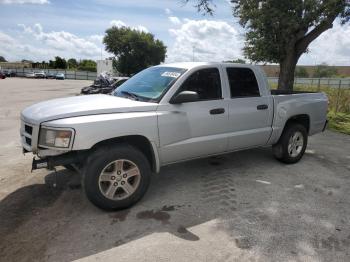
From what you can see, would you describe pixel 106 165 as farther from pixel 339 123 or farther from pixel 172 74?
pixel 339 123

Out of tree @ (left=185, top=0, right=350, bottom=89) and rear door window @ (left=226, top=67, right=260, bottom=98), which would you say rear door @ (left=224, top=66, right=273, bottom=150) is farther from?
tree @ (left=185, top=0, right=350, bottom=89)

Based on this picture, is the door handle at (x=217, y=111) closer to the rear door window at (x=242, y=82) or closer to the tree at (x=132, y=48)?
the rear door window at (x=242, y=82)

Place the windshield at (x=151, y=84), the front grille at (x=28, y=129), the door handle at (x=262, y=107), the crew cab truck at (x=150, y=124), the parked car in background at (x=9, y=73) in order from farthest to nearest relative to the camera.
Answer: the parked car in background at (x=9, y=73) < the door handle at (x=262, y=107) < the windshield at (x=151, y=84) < the front grille at (x=28, y=129) < the crew cab truck at (x=150, y=124)

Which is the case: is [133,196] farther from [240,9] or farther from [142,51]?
[142,51]

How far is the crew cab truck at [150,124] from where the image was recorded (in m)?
3.75

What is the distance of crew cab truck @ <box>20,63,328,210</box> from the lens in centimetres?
375

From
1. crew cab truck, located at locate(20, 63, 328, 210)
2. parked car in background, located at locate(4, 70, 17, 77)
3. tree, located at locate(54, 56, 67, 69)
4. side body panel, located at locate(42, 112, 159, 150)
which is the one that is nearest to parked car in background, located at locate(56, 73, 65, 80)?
parked car in background, located at locate(4, 70, 17, 77)

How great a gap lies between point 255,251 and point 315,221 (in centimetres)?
109

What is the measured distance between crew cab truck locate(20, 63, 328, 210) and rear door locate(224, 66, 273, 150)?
0.05 ft

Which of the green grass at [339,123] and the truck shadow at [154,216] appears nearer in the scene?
the truck shadow at [154,216]

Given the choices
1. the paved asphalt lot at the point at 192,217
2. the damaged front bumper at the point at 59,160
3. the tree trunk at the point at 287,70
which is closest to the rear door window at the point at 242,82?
the paved asphalt lot at the point at 192,217

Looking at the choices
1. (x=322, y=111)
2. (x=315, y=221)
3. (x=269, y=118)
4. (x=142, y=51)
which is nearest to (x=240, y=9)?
(x=322, y=111)

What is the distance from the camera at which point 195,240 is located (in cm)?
345

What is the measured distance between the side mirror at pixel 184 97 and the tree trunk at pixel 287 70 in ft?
30.4
